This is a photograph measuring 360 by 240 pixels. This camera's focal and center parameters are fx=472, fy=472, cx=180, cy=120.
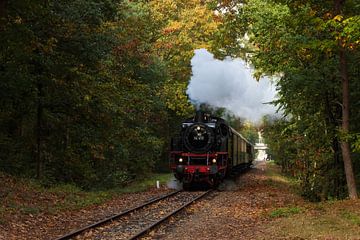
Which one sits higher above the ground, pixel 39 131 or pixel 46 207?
pixel 39 131

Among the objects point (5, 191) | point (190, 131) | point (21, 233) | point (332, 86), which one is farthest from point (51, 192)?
point (332, 86)

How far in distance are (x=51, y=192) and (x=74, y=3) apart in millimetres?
7146

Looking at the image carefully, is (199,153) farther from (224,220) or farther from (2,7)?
(2,7)

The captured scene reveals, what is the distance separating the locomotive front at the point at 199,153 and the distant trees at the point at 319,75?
3.39m

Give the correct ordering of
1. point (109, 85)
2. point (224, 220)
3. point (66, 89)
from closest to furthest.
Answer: point (224, 220), point (66, 89), point (109, 85)

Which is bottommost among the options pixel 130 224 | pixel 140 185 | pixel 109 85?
pixel 130 224

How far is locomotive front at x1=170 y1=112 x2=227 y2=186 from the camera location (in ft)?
73.9

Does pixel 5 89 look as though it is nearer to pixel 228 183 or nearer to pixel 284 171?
pixel 228 183

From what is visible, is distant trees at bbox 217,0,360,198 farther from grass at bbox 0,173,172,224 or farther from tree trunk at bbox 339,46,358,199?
grass at bbox 0,173,172,224

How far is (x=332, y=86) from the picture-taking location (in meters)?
16.3

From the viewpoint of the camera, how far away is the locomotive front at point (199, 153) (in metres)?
22.5

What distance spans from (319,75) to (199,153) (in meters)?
8.18

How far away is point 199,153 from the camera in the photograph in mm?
22828

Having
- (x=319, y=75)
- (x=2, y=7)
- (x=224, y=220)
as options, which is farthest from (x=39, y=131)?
(x=319, y=75)
